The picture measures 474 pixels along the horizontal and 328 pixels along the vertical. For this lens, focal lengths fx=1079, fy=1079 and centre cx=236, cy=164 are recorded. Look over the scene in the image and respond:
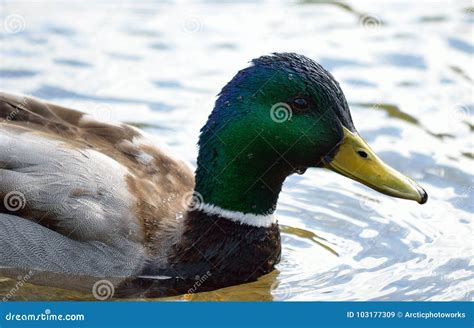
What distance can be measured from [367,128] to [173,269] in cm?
366

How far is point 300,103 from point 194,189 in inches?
41.9

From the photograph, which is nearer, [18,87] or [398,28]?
[18,87]

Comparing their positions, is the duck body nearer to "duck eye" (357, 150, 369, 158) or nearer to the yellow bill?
the yellow bill

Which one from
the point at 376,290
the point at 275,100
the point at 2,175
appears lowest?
the point at 376,290

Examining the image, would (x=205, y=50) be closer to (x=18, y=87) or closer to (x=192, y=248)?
(x=18, y=87)

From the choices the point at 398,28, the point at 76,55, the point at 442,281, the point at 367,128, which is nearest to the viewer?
the point at 442,281

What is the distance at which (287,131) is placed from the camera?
7.37 meters

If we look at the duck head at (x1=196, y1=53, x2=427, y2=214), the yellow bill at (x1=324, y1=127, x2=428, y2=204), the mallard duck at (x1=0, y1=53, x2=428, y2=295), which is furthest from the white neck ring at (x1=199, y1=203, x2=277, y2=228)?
the yellow bill at (x1=324, y1=127, x2=428, y2=204)

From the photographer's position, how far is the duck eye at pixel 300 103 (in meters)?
7.32

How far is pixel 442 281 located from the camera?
A: 7.85 m

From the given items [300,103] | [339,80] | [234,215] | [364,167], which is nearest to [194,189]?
[234,215]

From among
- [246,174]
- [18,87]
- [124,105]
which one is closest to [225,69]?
[124,105]

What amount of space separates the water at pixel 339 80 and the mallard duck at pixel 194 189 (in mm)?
261

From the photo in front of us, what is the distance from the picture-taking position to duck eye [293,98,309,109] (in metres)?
7.32
